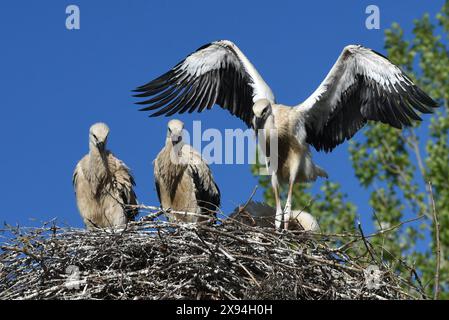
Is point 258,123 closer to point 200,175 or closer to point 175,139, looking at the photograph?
point 200,175

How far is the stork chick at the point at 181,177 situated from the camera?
9.45 m

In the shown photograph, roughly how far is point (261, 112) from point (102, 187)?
Answer: 1.51 m

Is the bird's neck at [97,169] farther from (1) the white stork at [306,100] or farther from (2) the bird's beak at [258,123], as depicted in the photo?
(2) the bird's beak at [258,123]

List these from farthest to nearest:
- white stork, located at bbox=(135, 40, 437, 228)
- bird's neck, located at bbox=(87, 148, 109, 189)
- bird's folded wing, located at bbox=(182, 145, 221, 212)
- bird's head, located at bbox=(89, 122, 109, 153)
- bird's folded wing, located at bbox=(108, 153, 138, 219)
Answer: white stork, located at bbox=(135, 40, 437, 228)
bird's folded wing, located at bbox=(182, 145, 221, 212)
bird's folded wing, located at bbox=(108, 153, 138, 219)
bird's neck, located at bbox=(87, 148, 109, 189)
bird's head, located at bbox=(89, 122, 109, 153)

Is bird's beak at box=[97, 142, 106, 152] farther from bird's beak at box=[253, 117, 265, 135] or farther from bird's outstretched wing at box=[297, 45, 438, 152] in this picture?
bird's outstretched wing at box=[297, 45, 438, 152]

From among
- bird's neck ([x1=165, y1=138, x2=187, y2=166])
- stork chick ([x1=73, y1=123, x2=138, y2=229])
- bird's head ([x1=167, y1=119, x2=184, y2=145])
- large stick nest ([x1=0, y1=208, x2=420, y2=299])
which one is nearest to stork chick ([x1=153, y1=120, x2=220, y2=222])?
bird's neck ([x1=165, y1=138, x2=187, y2=166])

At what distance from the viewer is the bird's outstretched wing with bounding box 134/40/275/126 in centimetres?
1011

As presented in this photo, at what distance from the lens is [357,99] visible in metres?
10.3

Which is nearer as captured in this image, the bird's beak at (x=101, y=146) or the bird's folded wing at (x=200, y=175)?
the bird's beak at (x=101, y=146)

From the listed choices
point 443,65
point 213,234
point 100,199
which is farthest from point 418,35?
Result: point 213,234

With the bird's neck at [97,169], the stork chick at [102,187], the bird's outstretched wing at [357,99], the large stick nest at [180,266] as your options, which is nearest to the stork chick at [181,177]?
the stork chick at [102,187]

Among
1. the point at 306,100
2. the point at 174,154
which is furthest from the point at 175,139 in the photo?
the point at 306,100

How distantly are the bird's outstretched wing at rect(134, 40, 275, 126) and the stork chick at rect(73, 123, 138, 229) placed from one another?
3.13ft

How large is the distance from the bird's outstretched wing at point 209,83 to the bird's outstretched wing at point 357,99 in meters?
0.51
